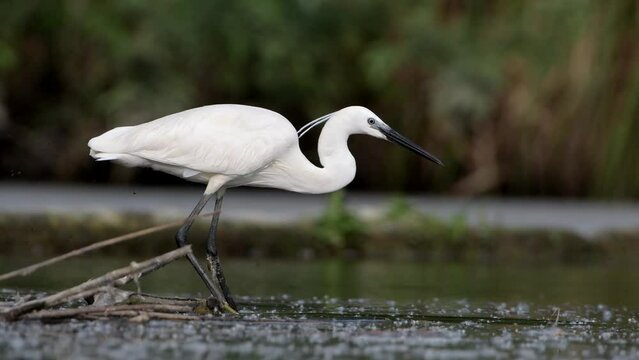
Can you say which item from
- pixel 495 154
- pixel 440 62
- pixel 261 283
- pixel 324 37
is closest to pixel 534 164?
pixel 495 154

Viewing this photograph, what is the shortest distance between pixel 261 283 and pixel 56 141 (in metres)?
9.61

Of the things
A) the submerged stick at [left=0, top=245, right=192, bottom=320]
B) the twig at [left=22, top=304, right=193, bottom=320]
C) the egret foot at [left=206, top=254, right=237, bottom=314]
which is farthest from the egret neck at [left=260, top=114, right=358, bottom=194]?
the twig at [left=22, top=304, right=193, bottom=320]

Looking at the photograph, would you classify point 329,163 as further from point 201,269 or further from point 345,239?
point 345,239

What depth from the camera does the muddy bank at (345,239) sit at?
47.3ft

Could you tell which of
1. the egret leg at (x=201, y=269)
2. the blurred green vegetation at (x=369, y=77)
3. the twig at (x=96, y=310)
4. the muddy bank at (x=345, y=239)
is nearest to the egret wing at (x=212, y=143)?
the egret leg at (x=201, y=269)

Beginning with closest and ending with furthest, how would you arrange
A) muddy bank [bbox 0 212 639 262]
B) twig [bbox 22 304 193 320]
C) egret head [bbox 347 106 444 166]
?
twig [bbox 22 304 193 320] → egret head [bbox 347 106 444 166] → muddy bank [bbox 0 212 639 262]

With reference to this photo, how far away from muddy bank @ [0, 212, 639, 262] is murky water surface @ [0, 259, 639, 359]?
41 cm

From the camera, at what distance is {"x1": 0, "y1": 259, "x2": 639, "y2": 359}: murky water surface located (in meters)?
7.93

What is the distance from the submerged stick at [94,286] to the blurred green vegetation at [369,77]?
35.3 ft

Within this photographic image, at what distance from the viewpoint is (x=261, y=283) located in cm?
1229

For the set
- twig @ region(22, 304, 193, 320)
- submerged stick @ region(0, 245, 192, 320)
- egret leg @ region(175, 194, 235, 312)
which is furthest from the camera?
egret leg @ region(175, 194, 235, 312)

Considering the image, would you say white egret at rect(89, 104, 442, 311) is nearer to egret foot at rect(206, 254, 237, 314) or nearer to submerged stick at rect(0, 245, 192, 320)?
egret foot at rect(206, 254, 237, 314)

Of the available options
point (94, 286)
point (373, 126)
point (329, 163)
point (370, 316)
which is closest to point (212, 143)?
point (329, 163)

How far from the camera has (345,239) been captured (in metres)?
15.2
